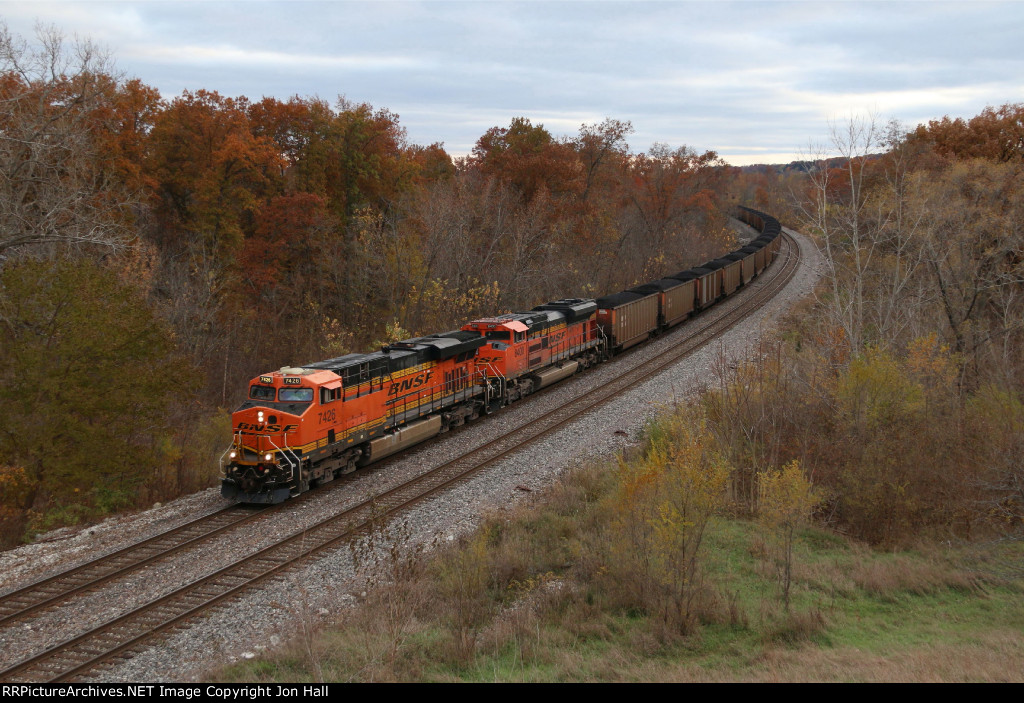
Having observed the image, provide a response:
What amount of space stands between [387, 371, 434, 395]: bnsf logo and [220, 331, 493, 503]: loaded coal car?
3 cm

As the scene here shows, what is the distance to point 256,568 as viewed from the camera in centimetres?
1341

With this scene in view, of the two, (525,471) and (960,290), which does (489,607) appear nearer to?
(525,471)

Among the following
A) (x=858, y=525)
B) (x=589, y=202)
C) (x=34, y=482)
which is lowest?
(x=858, y=525)

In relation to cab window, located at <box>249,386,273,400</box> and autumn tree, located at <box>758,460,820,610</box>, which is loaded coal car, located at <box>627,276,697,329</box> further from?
autumn tree, located at <box>758,460,820,610</box>

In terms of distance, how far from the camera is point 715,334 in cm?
3428

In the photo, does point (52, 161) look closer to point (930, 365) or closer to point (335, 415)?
point (335, 415)

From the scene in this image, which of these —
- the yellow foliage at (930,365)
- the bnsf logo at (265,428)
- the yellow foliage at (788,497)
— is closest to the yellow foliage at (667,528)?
the yellow foliage at (788,497)

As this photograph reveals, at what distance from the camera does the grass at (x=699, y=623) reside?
936 cm

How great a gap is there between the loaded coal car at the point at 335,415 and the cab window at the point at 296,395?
0.08 ft

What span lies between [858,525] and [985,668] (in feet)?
23.6

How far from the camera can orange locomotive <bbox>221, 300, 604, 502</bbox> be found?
1650 centimetres

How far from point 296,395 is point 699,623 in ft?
35.3

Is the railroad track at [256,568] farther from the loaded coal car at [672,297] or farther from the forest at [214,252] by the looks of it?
the loaded coal car at [672,297]
